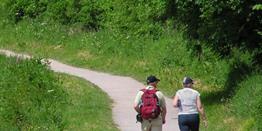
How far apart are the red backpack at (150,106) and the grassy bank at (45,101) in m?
4.00

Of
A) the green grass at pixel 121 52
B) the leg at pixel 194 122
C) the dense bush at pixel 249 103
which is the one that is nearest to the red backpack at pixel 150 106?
the leg at pixel 194 122

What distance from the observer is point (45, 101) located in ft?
69.3

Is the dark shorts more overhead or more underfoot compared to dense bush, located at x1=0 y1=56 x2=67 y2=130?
more overhead

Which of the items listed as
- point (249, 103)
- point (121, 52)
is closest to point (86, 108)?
point (249, 103)

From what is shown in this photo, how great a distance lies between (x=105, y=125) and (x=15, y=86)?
4991 mm

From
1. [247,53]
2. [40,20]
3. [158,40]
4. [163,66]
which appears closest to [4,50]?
[40,20]

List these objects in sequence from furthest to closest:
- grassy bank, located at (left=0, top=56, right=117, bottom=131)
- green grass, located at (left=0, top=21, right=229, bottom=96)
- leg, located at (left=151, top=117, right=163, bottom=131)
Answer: green grass, located at (left=0, top=21, right=229, bottom=96), grassy bank, located at (left=0, top=56, right=117, bottom=131), leg, located at (left=151, top=117, right=163, bottom=131)

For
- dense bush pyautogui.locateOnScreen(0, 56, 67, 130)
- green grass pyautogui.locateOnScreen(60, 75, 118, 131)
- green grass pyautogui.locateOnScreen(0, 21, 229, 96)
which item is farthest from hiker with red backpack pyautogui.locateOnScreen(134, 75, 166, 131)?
green grass pyautogui.locateOnScreen(0, 21, 229, 96)

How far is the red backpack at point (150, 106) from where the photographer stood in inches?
501

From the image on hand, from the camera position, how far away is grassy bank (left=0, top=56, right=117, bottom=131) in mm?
17672

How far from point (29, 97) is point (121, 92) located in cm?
508

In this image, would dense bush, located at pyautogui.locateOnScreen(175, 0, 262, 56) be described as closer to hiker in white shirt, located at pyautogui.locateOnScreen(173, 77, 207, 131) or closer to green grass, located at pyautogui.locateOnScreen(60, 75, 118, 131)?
green grass, located at pyautogui.locateOnScreen(60, 75, 118, 131)

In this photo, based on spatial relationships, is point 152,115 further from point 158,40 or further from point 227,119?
point 158,40

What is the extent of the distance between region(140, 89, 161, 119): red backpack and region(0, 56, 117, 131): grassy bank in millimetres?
3997
